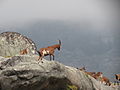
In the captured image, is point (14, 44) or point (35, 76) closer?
point (35, 76)

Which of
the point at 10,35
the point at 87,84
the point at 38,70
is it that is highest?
the point at 10,35

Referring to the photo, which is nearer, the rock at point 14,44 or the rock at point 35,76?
the rock at point 35,76

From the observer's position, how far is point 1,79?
22.2 metres

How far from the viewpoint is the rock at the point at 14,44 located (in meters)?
40.4

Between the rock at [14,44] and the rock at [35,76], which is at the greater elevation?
the rock at [14,44]

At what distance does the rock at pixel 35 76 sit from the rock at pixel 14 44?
53.0 feet

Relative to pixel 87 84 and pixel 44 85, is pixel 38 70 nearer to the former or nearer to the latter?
pixel 44 85

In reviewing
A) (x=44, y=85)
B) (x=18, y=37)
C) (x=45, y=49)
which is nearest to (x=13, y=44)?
(x=18, y=37)

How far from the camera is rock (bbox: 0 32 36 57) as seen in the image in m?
40.4

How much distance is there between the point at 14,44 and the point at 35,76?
771 inches

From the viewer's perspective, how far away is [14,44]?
4138 centimetres

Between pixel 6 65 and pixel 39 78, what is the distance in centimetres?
302

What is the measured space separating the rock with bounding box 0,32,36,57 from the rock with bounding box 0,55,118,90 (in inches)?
636

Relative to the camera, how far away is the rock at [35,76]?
2217 cm
